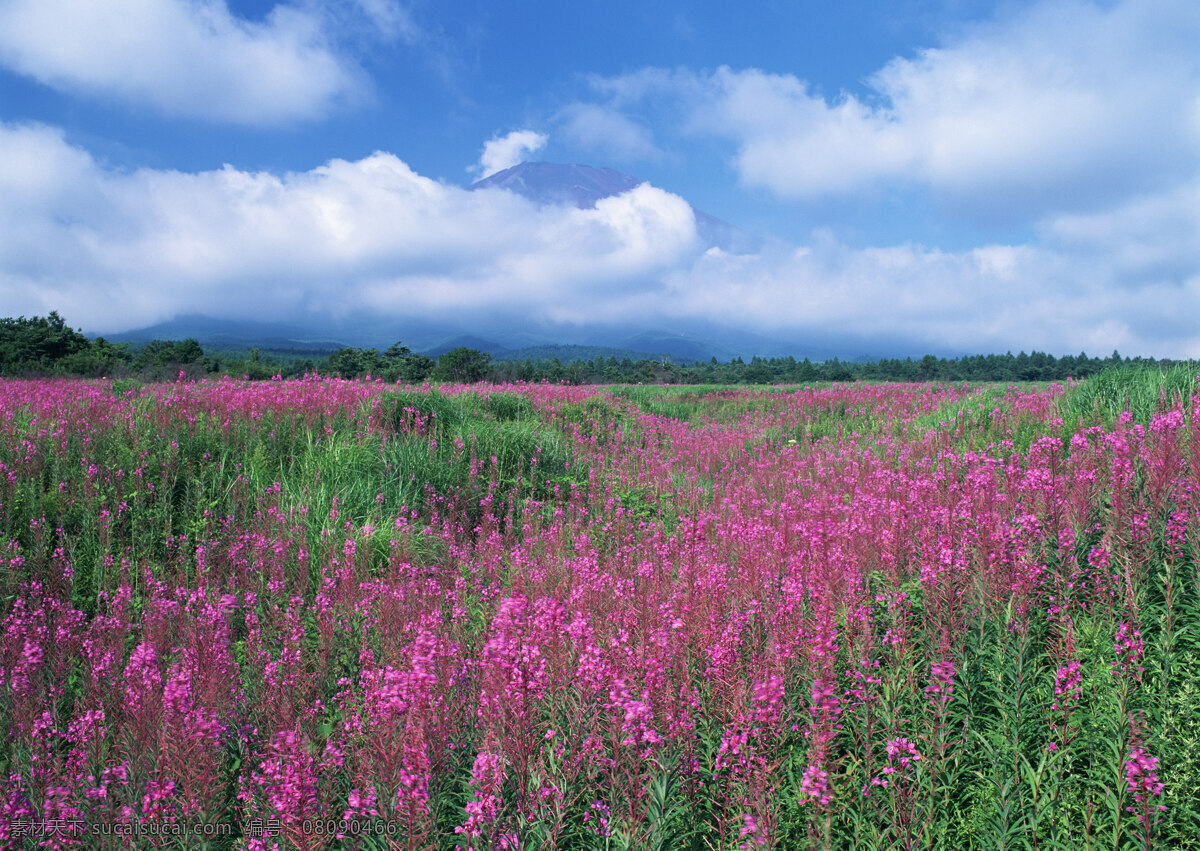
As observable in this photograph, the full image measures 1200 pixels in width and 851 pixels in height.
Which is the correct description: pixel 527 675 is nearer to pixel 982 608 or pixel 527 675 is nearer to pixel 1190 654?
pixel 982 608

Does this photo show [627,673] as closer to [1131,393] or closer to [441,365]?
Result: [1131,393]

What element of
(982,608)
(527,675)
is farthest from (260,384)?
(982,608)

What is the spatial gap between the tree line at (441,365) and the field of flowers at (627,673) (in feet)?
90.2

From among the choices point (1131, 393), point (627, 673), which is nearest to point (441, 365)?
point (1131, 393)

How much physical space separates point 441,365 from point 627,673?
40870 millimetres

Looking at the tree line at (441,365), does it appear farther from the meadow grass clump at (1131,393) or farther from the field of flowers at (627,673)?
the field of flowers at (627,673)

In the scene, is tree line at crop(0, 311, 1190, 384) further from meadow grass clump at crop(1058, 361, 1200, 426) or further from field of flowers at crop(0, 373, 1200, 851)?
field of flowers at crop(0, 373, 1200, 851)

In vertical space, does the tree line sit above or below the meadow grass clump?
above

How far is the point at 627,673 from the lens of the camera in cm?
266

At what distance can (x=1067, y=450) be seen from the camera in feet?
20.5

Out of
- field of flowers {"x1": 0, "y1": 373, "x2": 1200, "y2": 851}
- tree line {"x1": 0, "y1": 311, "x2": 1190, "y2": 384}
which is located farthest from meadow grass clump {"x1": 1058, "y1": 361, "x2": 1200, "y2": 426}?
tree line {"x1": 0, "y1": 311, "x2": 1190, "y2": 384}

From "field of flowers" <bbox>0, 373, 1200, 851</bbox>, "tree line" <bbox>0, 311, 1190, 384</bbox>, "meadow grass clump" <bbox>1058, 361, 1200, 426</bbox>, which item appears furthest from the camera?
"tree line" <bbox>0, 311, 1190, 384</bbox>

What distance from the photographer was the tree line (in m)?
36.5

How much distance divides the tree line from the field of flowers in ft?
90.2
